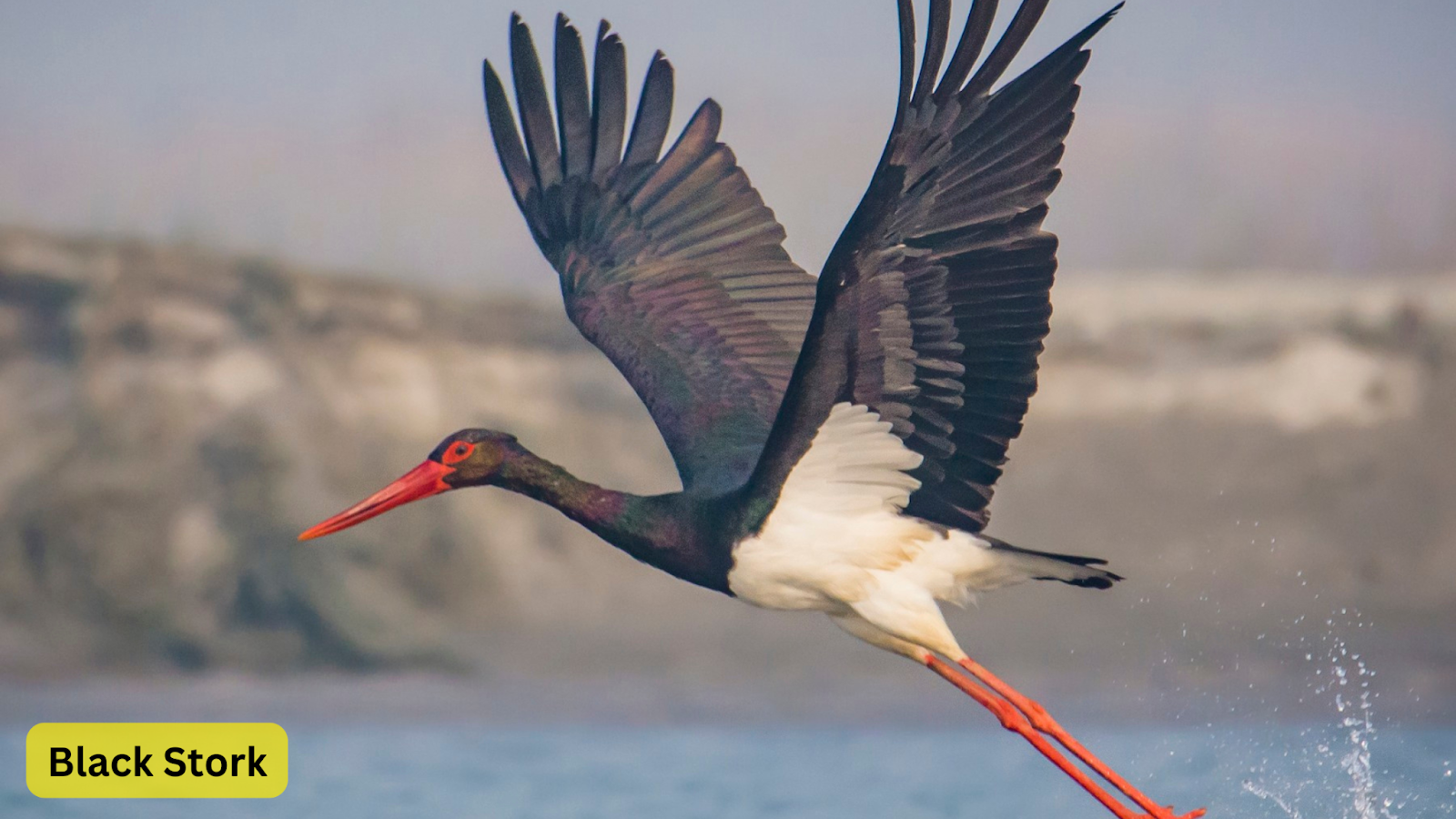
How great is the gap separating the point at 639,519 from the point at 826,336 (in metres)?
1.20

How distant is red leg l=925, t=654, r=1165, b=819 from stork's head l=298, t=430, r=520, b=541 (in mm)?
1747

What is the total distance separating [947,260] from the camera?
20.6 ft

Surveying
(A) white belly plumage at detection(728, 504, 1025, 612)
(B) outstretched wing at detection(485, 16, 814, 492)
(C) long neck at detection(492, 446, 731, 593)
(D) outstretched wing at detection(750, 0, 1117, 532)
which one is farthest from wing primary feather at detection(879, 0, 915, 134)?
(B) outstretched wing at detection(485, 16, 814, 492)

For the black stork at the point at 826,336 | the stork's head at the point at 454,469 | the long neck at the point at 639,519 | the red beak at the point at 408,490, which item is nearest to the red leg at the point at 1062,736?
the black stork at the point at 826,336

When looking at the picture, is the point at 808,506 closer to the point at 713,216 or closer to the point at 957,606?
the point at 957,606

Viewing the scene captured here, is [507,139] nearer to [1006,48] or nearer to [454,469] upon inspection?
[454,469]

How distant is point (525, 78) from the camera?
26.1ft

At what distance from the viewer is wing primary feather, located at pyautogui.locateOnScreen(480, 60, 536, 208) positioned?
316 inches

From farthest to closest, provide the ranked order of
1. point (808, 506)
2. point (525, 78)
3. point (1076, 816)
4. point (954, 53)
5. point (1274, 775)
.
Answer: point (1076, 816) → point (1274, 775) → point (525, 78) → point (808, 506) → point (954, 53)

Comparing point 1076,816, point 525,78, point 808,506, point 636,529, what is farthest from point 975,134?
point 1076,816

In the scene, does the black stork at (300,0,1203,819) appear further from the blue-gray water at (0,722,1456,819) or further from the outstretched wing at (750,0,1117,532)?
the blue-gray water at (0,722,1456,819)

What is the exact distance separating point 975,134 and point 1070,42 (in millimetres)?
420

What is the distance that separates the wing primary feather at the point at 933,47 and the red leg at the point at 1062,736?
219 centimetres

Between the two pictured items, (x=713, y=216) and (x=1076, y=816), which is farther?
(x=1076, y=816)
